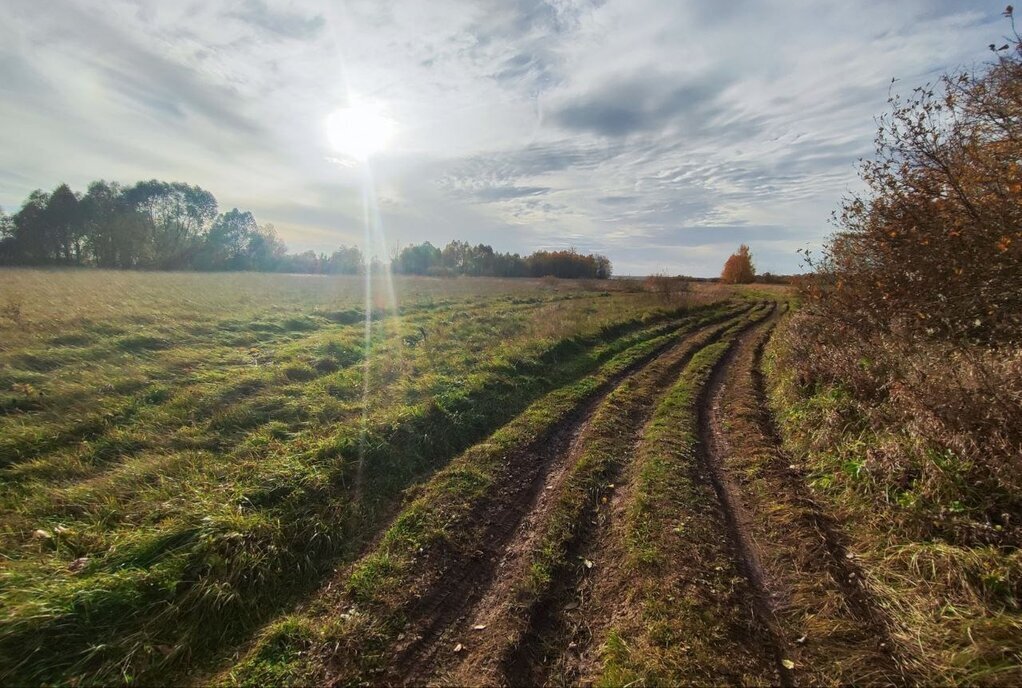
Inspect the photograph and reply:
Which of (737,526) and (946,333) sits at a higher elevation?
(946,333)

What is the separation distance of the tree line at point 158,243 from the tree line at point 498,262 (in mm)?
209

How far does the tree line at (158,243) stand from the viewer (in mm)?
47000

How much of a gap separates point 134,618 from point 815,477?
8.24m

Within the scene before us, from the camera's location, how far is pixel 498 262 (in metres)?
85.4

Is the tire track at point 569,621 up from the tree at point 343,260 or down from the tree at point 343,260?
down

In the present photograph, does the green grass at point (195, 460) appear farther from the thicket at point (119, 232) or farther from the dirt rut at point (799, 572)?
the thicket at point (119, 232)

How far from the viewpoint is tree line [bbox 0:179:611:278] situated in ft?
154

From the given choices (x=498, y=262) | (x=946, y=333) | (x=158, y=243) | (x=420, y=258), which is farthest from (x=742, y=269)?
(x=158, y=243)

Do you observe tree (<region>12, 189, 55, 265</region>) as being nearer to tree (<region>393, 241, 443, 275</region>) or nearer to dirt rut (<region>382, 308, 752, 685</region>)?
tree (<region>393, 241, 443, 275</region>)

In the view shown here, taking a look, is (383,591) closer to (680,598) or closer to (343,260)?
(680,598)

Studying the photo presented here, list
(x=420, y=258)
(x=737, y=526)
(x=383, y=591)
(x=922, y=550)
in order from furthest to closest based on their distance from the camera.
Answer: (x=420, y=258)
(x=737, y=526)
(x=383, y=591)
(x=922, y=550)

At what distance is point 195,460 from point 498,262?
81452 millimetres

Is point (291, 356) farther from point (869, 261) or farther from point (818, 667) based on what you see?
point (869, 261)

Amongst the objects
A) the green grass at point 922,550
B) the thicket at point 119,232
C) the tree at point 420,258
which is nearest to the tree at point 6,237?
the thicket at point 119,232
